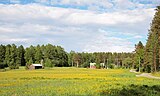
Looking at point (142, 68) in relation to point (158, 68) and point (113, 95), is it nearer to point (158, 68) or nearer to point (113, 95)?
point (158, 68)

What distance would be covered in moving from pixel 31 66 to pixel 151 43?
261ft

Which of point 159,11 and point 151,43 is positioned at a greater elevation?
point 159,11

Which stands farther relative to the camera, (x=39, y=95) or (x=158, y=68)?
(x=158, y=68)

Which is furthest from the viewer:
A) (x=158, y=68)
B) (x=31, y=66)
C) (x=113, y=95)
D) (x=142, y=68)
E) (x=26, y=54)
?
(x=26, y=54)

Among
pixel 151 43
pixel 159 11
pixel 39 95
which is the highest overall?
pixel 159 11

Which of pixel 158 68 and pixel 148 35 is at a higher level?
pixel 148 35

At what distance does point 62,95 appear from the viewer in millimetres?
25078

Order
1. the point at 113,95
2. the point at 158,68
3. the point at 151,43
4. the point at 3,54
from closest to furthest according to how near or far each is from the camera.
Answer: the point at 113,95
the point at 151,43
the point at 158,68
the point at 3,54

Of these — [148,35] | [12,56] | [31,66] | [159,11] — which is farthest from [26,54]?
[159,11]

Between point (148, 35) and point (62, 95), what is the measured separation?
7562 centimetres

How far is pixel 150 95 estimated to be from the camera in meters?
24.3

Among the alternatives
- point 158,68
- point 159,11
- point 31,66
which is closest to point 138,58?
point 158,68

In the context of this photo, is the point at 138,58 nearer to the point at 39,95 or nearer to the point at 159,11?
the point at 159,11

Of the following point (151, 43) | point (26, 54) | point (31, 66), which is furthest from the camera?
point (26, 54)
